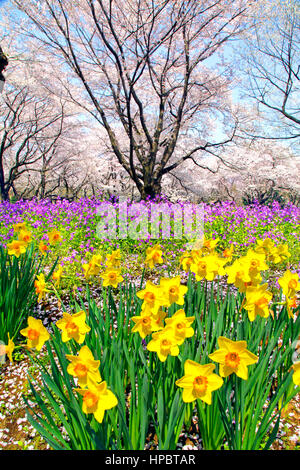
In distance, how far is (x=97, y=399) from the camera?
0.90 m

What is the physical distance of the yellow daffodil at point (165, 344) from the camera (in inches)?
42.3

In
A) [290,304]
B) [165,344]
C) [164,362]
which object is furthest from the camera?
[290,304]

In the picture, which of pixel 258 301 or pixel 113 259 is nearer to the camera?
pixel 258 301

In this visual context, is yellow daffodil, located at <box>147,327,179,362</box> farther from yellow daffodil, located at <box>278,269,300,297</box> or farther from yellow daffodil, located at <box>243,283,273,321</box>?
yellow daffodil, located at <box>278,269,300,297</box>

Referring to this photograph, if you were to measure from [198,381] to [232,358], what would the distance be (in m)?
0.15

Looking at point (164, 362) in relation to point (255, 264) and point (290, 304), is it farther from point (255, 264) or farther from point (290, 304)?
point (290, 304)

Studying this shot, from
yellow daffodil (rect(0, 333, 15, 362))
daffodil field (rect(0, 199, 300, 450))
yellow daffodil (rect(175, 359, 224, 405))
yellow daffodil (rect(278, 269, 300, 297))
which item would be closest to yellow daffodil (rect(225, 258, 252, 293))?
daffodil field (rect(0, 199, 300, 450))

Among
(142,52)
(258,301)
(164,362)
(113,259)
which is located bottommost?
(164,362)

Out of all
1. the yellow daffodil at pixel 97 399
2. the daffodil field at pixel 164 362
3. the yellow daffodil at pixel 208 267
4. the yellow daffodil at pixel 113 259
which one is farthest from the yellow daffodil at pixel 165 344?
the yellow daffodil at pixel 113 259

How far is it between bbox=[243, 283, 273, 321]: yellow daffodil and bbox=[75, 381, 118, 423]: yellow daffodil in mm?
694

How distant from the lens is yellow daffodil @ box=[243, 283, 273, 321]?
1.21 meters

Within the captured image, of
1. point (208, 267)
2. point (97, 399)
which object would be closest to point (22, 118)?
point (208, 267)

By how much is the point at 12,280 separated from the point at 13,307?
0.79ft
